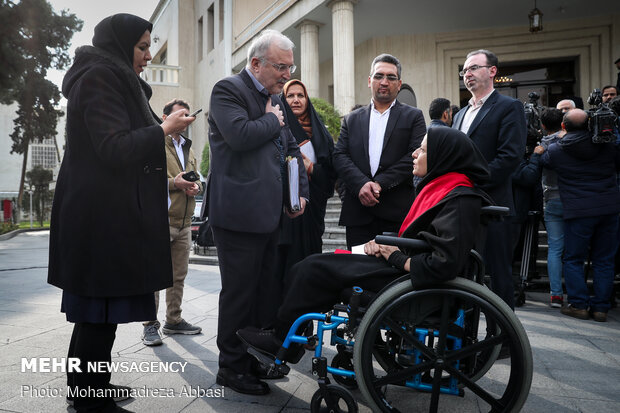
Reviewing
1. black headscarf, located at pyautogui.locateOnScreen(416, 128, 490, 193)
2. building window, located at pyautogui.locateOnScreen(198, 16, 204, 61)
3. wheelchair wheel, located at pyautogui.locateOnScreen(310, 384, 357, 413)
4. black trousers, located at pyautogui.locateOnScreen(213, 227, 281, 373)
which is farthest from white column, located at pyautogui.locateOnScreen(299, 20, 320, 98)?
building window, located at pyautogui.locateOnScreen(198, 16, 204, 61)

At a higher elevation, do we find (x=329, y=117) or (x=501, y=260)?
(x=329, y=117)

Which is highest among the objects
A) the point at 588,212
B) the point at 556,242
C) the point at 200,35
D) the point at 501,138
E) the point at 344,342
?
the point at 200,35

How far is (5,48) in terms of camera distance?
15.7 meters

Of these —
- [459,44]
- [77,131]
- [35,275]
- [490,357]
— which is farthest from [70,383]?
[459,44]

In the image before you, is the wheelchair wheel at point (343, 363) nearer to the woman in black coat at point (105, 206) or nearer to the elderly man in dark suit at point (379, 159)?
the woman in black coat at point (105, 206)

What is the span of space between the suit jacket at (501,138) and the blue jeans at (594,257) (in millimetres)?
1704

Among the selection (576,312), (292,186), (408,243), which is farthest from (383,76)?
(576,312)

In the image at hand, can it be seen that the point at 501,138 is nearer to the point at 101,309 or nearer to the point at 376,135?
the point at 376,135

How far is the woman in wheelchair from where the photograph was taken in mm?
2160

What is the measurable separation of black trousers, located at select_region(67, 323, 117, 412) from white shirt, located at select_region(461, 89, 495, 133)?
2848 millimetres

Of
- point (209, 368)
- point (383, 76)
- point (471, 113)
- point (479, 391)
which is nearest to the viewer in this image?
point (479, 391)

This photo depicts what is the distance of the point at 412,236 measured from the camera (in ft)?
7.61

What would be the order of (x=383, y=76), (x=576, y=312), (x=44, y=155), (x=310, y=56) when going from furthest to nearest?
1. (x=44, y=155)
2. (x=310, y=56)
3. (x=576, y=312)
4. (x=383, y=76)

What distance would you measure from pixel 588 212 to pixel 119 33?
4351 mm
